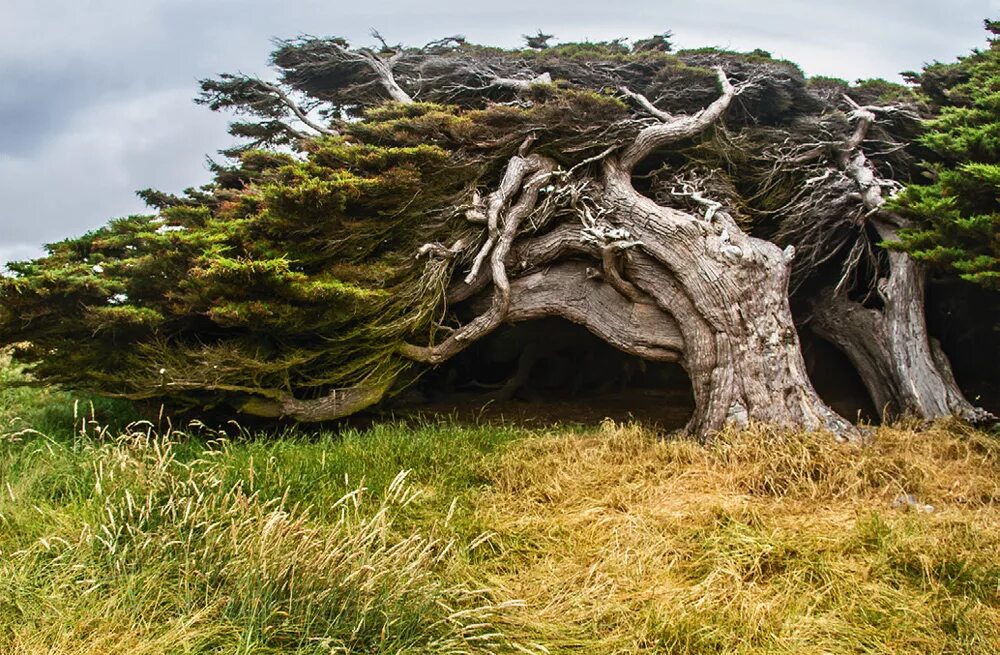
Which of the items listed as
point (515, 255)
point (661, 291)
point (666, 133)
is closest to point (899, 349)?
point (661, 291)

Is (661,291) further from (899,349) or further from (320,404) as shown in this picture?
(320,404)

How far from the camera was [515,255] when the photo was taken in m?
7.37

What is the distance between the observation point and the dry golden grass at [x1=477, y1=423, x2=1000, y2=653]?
3410 millimetres

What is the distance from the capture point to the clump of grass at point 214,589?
9.34 feet

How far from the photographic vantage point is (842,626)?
3469mm

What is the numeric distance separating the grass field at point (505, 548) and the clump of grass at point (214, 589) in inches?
0.5

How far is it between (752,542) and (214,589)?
3.21 m

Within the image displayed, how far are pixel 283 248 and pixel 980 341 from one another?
9.83 metres

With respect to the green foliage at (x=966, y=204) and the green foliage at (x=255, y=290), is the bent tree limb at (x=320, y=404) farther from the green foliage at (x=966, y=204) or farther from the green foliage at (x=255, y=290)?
the green foliage at (x=966, y=204)

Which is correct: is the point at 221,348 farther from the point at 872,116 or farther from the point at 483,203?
the point at 872,116

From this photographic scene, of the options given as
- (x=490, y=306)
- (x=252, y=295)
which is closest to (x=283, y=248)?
(x=252, y=295)

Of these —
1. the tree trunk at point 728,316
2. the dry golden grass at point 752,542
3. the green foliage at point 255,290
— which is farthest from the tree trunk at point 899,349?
the green foliage at point 255,290

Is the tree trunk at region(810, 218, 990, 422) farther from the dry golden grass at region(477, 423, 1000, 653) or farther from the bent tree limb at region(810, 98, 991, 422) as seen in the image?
the dry golden grass at region(477, 423, 1000, 653)

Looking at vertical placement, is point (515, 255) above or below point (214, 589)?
above
